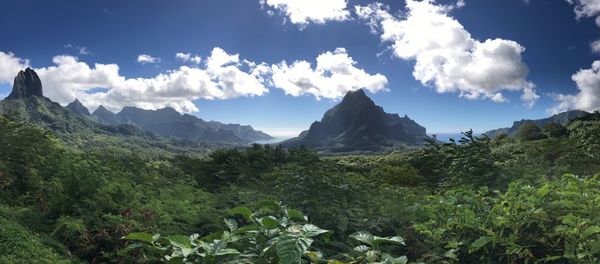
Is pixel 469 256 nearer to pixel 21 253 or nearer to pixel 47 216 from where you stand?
pixel 21 253

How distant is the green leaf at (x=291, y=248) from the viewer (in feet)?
7.52

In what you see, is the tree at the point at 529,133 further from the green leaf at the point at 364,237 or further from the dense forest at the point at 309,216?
the green leaf at the point at 364,237

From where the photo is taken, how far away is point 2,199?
11.0 meters

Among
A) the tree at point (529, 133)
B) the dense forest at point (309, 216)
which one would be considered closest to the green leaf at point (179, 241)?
the dense forest at point (309, 216)

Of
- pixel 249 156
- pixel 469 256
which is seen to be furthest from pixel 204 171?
pixel 469 256

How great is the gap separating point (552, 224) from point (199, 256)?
3310 millimetres

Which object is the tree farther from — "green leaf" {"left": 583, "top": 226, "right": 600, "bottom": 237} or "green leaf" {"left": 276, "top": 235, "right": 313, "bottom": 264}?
"green leaf" {"left": 276, "top": 235, "right": 313, "bottom": 264}

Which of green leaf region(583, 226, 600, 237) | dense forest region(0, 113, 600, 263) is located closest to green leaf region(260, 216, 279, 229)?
dense forest region(0, 113, 600, 263)

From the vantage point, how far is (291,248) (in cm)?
236

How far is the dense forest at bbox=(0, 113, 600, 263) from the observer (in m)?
2.98

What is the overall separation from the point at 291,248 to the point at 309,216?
3284 millimetres

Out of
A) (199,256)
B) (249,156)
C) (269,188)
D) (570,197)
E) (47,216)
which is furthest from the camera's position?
(249,156)

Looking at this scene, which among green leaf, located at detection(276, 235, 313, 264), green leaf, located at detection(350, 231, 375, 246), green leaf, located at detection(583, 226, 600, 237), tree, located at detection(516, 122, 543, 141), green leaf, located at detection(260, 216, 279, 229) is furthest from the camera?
tree, located at detection(516, 122, 543, 141)

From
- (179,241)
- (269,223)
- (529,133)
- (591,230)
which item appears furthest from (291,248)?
(529,133)
